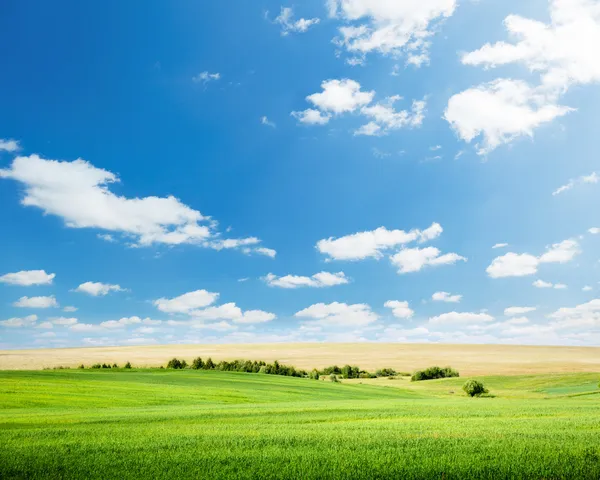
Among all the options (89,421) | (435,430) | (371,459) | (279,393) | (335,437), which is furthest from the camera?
(279,393)

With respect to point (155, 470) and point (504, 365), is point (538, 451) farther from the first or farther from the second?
point (504, 365)

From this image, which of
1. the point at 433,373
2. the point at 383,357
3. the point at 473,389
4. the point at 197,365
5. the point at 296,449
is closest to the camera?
the point at 296,449

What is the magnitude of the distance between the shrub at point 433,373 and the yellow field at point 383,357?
11.2 feet

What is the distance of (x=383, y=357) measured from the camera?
407 ft

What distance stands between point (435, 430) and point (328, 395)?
3491 centimetres

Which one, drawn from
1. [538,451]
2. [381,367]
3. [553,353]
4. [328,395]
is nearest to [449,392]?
[328,395]

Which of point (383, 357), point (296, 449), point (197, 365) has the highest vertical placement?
point (296, 449)

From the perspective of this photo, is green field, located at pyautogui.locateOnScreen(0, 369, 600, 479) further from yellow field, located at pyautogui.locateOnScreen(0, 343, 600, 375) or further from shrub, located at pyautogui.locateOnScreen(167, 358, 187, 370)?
yellow field, located at pyautogui.locateOnScreen(0, 343, 600, 375)

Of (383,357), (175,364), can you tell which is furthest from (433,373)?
(175,364)

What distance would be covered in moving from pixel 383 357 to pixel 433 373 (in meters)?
36.8

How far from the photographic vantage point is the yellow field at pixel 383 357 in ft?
299

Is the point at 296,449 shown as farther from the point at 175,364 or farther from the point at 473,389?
the point at 175,364

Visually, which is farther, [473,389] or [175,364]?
[175,364]

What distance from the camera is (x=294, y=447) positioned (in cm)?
1504
